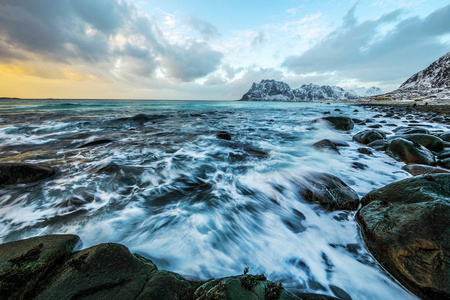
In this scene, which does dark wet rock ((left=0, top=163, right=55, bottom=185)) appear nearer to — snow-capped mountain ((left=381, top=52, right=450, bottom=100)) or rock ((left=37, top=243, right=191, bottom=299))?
rock ((left=37, top=243, right=191, bottom=299))

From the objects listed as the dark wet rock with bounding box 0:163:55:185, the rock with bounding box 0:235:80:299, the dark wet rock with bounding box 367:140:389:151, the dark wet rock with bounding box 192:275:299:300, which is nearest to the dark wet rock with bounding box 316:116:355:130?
the dark wet rock with bounding box 367:140:389:151

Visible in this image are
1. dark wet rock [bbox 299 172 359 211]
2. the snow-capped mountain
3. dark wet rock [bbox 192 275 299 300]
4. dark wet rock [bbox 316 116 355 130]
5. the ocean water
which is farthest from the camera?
the snow-capped mountain

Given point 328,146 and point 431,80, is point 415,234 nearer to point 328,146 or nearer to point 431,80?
point 328,146

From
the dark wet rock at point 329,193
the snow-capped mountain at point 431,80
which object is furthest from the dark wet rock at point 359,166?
the snow-capped mountain at point 431,80

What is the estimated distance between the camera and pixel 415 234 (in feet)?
7.22

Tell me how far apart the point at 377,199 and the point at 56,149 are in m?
11.3

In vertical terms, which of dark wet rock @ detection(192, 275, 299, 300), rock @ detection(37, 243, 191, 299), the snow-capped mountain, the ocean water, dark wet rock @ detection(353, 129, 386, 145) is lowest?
the ocean water

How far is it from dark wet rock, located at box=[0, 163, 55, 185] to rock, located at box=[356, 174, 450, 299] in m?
7.61

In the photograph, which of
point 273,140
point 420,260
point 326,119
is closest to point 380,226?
point 420,260

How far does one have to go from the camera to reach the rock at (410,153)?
5109 millimetres

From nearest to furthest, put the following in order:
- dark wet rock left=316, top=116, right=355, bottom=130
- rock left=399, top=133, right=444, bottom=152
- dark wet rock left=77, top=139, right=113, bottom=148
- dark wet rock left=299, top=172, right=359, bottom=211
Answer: dark wet rock left=299, top=172, right=359, bottom=211 → rock left=399, top=133, right=444, bottom=152 → dark wet rock left=77, top=139, right=113, bottom=148 → dark wet rock left=316, top=116, right=355, bottom=130

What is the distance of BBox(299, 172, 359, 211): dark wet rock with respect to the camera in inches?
141

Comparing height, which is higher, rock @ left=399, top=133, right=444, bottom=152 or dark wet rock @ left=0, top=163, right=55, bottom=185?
rock @ left=399, top=133, right=444, bottom=152

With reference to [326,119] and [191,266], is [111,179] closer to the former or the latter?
[191,266]
